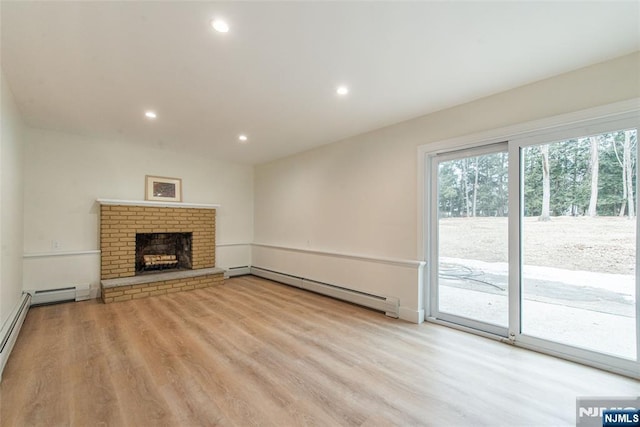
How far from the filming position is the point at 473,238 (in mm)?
3291

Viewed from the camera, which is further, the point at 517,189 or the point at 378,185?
the point at 378,185

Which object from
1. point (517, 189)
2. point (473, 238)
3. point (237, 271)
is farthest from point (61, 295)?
point (517, 189)

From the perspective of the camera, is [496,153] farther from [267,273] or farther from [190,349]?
[267,273]

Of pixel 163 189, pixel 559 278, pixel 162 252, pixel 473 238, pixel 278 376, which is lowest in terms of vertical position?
pixel 278 376

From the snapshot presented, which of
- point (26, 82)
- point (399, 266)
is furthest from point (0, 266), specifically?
point (399, 266)

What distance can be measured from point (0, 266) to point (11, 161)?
1.24 m

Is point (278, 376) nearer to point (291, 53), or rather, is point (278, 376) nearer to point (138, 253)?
point (291, 53)

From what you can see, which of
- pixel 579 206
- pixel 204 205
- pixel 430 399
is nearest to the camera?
pixel 430 399

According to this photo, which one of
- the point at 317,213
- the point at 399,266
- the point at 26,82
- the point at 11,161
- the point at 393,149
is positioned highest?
the point at 26,82

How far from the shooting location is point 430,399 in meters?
2.01

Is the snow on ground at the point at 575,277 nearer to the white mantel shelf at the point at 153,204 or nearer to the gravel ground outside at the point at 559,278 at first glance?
the gravel ground outside at the point at 559,278

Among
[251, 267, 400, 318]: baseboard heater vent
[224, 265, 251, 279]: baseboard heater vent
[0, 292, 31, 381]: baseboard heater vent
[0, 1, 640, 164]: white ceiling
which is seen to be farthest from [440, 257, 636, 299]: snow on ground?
[224, 265, 251, 279]: baseboard heater vent

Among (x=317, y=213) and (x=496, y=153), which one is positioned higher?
(x=496, y=153)

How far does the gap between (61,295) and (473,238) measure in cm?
598
